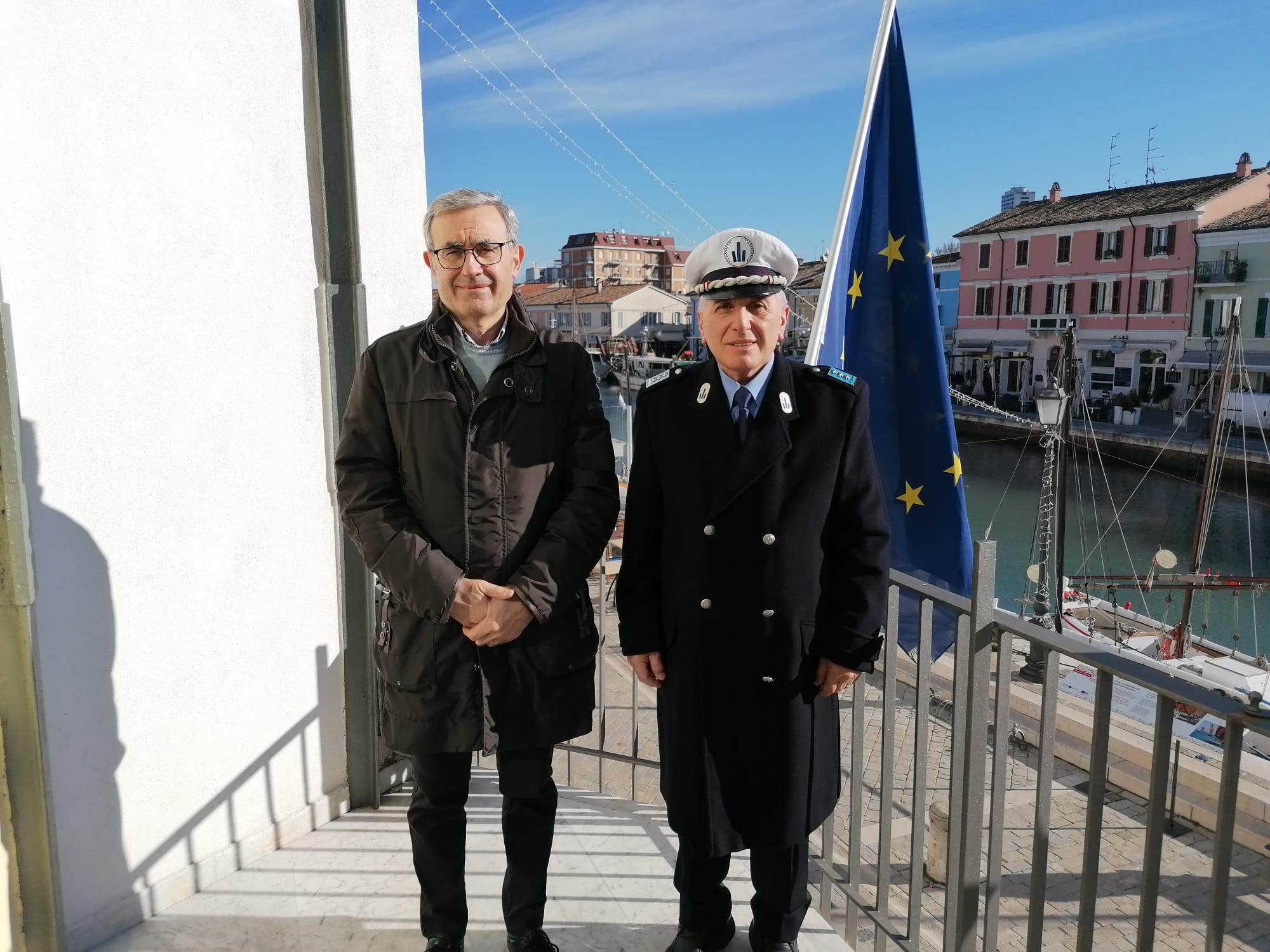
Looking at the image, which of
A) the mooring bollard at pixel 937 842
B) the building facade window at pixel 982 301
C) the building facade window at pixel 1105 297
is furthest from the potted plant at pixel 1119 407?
the mooring bollard at pixel 937 842

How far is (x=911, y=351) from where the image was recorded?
10.4ft

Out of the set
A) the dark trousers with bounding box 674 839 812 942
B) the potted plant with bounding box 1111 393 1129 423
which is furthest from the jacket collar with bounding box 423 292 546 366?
the potted plant with bounding box 1111 393 1129 423

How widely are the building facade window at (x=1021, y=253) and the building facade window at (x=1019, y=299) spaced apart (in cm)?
98

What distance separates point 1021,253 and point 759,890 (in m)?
46.7

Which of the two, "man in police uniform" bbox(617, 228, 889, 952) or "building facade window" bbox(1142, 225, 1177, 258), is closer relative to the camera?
"man in police uniform" bbox(617, 228, 889, 952)

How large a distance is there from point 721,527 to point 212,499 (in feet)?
4.77

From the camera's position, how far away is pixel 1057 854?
8.88m

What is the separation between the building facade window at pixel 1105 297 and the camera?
128 feet

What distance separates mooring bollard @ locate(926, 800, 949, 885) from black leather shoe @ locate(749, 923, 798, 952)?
6.55 metres

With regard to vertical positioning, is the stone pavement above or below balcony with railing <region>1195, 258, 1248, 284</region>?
below

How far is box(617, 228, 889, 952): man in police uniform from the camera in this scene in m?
1.91

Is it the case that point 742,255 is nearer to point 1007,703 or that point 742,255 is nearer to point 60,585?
point 1007,703

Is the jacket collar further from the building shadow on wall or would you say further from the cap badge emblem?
the building shadow on wall

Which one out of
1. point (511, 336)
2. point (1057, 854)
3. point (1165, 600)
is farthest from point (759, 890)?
point (1165, 600)
